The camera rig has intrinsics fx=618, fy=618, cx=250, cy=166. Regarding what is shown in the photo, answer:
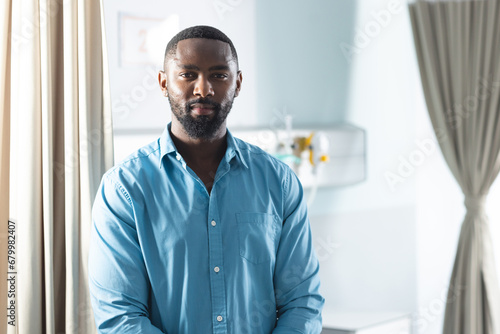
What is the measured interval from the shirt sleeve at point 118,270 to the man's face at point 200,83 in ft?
0.75

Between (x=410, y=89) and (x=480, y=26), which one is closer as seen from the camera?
(x=480, y=26)

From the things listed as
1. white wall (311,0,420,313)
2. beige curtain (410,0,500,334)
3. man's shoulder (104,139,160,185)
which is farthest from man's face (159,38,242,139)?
beige curtain (410,0,500,334)

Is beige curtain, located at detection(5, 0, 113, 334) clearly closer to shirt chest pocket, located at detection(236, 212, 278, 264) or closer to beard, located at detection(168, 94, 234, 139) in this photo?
beard, located at detection(168, 94, 234, 139)

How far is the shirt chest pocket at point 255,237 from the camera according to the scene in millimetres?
1409

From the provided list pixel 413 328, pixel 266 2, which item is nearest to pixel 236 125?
pixel 266 2

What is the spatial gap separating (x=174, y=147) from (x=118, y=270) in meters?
0.30

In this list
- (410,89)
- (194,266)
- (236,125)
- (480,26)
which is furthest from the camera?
(410,89)

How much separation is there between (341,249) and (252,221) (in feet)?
4.99

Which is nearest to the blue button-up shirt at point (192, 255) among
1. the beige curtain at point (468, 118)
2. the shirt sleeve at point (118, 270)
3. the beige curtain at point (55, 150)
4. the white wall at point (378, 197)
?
the shirt sleeve at point (118, 270)

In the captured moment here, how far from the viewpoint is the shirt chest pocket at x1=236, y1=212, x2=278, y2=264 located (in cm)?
141

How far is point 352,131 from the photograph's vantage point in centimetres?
276

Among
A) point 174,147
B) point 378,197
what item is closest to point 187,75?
point 174,147

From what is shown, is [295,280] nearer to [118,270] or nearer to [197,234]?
[197,234]

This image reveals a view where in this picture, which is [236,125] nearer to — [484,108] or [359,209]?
[359,209]
